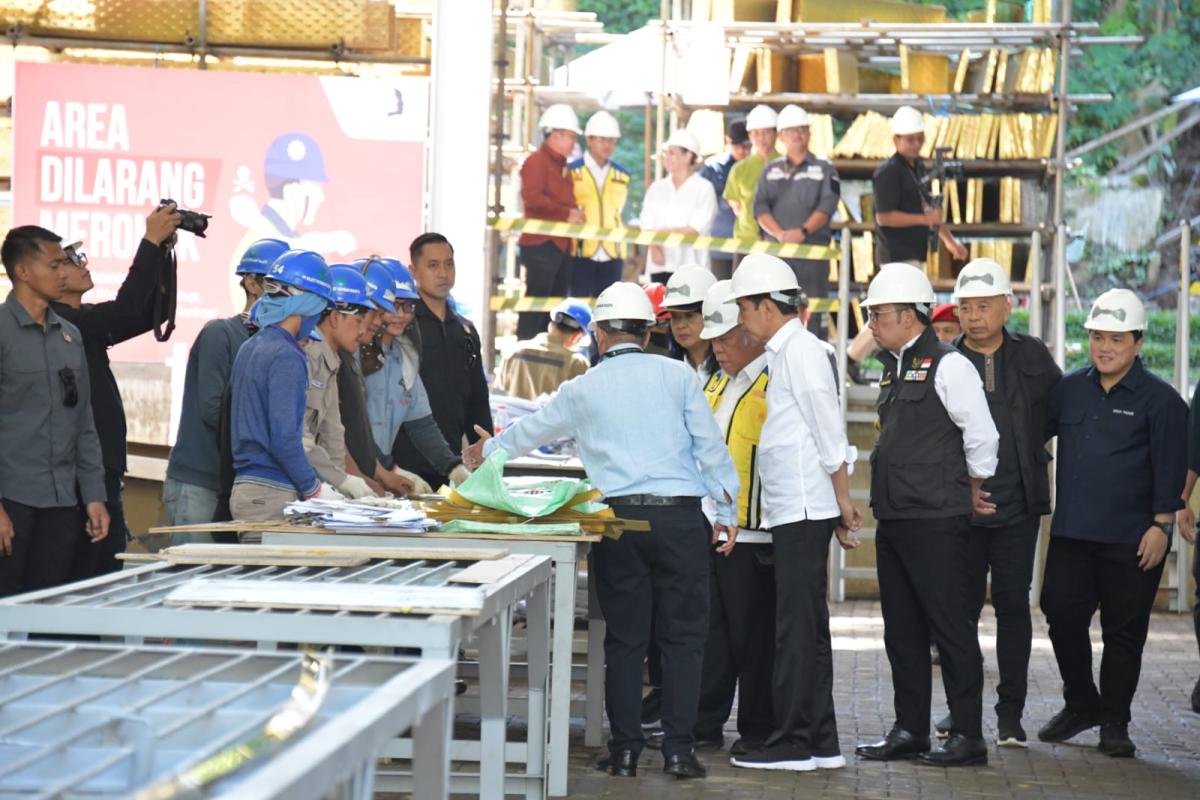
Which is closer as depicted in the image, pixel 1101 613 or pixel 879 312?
pixel 879 312

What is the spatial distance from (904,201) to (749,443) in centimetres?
722

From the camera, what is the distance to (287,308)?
625cm

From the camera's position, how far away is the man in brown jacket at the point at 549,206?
48.7 ft

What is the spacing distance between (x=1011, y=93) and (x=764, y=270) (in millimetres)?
10130

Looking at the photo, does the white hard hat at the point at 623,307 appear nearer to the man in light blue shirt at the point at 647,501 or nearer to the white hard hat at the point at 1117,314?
the man in light blue shirt at the point at 647,501

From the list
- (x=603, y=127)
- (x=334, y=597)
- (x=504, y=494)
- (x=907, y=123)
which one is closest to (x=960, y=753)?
(x=504, y=494)

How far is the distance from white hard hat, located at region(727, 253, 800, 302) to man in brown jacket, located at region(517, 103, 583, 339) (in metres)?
7.61

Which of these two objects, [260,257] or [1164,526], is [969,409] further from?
[260,257]

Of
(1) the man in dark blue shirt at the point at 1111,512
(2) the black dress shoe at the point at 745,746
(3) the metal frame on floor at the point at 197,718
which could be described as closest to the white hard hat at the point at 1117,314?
(1) the man in dark blue shirt at the point at 1111,512

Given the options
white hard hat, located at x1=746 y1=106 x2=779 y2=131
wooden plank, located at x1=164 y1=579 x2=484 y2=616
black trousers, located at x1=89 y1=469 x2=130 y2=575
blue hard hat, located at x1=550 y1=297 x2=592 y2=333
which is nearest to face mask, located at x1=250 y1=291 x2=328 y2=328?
black trousers, located at x1=89 y1=469 x2=130 y2=575

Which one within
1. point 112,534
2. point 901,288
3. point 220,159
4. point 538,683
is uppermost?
point 220,159

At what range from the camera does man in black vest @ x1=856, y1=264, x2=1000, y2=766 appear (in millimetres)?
7273

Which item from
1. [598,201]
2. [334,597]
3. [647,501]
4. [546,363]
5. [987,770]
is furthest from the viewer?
[598,201]

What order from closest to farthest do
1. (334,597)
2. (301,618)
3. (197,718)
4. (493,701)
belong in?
(197,718) < (301,618) < (334,597) < (493,701)
